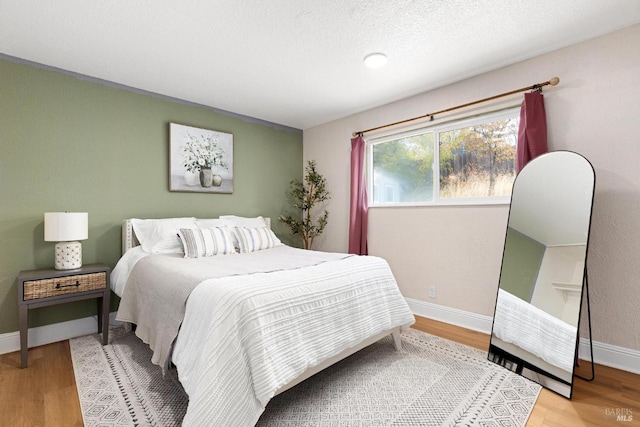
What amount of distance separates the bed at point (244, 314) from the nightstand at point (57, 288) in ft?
0.64

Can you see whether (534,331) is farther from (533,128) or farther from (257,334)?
(257,334)

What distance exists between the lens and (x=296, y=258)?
271 centimetres

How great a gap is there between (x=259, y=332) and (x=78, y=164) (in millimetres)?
2640

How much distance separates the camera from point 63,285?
2.45 meters

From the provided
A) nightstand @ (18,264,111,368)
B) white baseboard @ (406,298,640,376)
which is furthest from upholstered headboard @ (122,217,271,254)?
white baseboard @ (406,298,640,376)

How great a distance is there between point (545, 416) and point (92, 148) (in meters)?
4.13

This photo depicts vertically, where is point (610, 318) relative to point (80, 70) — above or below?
below

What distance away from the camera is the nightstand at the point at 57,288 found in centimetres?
225

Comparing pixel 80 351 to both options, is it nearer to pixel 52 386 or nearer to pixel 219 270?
pixel 52 386

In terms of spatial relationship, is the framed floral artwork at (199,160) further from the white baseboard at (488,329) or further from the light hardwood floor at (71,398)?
the white baseboard at (488,329)

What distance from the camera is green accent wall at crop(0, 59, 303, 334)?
8.47 ft

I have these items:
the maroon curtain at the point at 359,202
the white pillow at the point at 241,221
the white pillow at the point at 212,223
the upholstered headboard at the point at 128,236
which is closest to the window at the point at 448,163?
the maroon curtain at the point at 359,202

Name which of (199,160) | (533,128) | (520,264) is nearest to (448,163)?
(533,128)

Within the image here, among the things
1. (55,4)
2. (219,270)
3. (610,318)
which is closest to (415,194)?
(610,318)
